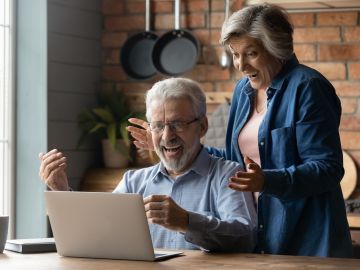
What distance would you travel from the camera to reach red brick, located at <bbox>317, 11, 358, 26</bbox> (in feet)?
14.4

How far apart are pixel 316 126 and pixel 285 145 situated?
4.9 inches

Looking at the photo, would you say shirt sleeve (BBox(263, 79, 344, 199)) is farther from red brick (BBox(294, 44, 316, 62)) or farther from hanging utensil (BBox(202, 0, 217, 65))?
hanging utensil (BBox(202, 0, 217, 65))

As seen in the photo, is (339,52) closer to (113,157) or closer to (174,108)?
(113,157)

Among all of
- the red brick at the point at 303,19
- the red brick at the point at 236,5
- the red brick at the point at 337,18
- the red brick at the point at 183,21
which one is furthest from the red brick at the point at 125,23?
the red brick at the point at 337,18

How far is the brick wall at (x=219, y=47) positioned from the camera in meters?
4.39

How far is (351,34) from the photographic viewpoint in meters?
4.40

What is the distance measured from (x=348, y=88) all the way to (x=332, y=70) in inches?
5.1

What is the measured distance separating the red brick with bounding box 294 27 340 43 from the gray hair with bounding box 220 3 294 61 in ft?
5.48

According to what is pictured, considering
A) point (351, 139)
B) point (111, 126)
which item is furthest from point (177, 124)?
point (111, 126)

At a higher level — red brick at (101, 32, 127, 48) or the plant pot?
red brick at (101, 32, 127, 48)

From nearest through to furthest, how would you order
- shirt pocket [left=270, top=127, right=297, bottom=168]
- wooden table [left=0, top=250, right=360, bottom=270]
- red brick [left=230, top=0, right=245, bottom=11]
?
wooden table [left=0, top=250, right=360, bottom=270] → shirt pocket [left=270, top=127, right=297, bottom=168] → red brick [left=230, top=0, right=245, bottom=11]

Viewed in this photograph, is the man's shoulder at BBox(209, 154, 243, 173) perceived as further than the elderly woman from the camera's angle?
Yes

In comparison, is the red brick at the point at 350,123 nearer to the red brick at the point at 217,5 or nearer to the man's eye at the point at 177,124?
the red brick at the point at 217,5

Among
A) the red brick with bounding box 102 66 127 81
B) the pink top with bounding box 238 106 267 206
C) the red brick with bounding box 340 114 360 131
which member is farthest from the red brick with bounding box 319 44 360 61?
the pink top with bounding box 238 106 267 206
